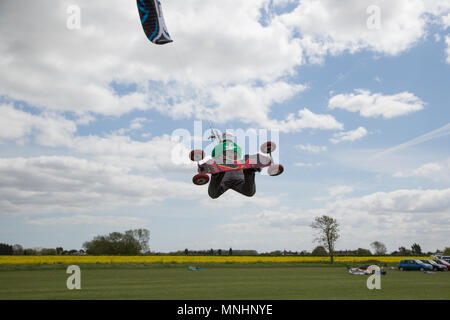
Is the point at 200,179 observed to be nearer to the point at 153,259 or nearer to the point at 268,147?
the point at 268,147

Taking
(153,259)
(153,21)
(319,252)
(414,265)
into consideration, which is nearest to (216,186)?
(153,21)

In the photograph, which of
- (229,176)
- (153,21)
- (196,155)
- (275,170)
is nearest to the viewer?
(153,21)

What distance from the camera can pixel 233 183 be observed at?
12211 millimetres

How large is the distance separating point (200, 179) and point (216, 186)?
1.15 metres

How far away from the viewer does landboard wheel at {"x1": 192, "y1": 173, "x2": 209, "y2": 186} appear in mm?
11314

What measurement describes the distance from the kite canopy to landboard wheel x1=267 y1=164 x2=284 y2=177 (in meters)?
4.59

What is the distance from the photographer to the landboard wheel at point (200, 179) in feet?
37.1

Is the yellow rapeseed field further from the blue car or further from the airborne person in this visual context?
the airborne person

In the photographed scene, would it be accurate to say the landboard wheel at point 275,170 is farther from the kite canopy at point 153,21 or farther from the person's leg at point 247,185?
the kite canopy at point 153,21

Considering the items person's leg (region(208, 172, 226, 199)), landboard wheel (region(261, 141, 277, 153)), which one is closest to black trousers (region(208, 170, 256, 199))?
person's leg (region(208, 172, 226, 199))
